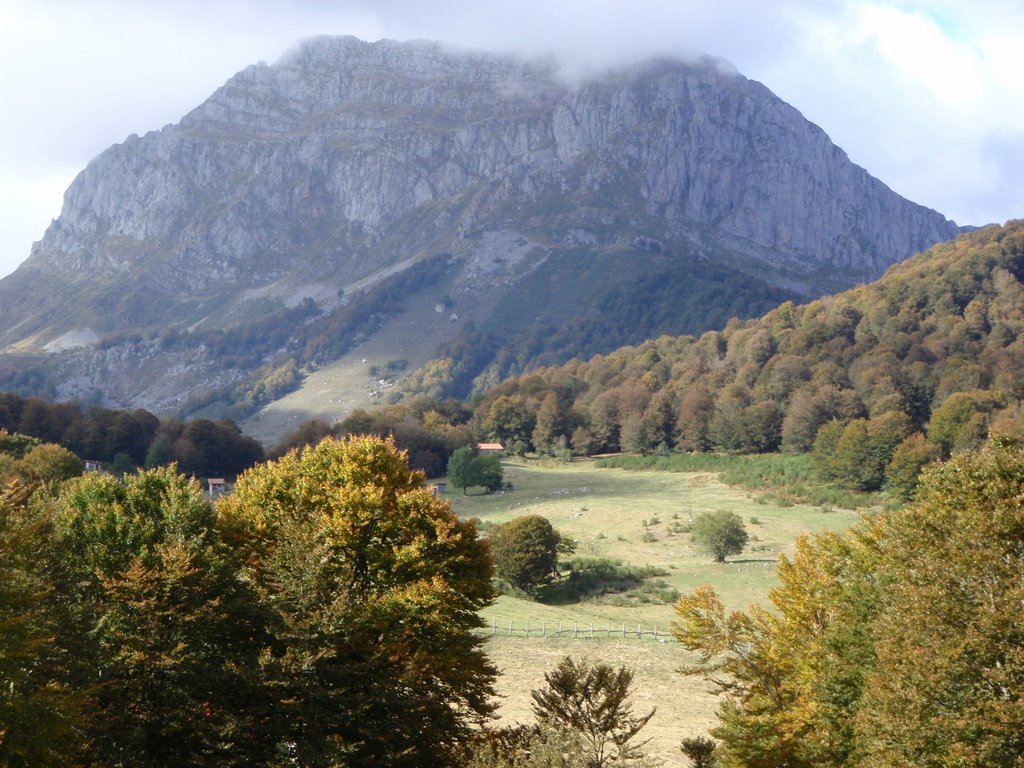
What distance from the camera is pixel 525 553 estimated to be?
51219mm

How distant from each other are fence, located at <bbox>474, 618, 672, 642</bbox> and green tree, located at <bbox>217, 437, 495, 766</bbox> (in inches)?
550

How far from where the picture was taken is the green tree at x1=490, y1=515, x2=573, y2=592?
5100cm

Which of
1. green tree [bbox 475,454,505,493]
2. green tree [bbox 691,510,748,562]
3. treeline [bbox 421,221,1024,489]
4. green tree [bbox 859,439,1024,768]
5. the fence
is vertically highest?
treeline [bbox 421,221,1024,489]

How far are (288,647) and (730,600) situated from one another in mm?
32091

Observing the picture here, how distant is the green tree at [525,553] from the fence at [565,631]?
9853mm

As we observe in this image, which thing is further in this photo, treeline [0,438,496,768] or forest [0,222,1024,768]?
treeline [0,438,496,768]

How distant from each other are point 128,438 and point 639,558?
56.7m

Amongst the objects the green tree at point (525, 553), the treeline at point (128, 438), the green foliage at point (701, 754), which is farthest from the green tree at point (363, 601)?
the treeline at point (128, 438)

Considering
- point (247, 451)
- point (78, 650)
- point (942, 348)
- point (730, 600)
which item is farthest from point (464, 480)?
point (78, 650)

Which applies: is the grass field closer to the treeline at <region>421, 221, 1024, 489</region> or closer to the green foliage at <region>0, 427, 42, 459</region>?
the treeline at <region>421, 221, 1024, 489</region>

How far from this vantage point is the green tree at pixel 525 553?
51000 millimetres

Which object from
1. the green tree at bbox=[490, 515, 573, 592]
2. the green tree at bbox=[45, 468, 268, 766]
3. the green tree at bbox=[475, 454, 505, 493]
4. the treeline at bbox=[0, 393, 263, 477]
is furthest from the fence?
the treeline at bbox=[0, 393, 263, 477]

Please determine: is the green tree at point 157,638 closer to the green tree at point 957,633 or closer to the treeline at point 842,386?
the green tree at point 957,633

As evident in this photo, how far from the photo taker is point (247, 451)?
97.8 m
